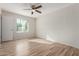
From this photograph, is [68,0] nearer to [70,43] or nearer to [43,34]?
[70,43]

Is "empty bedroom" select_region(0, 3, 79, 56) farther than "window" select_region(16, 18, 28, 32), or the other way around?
"window" select_region(16, 18, 28, 32)

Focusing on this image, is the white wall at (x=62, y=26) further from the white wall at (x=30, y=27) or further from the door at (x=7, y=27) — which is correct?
the door at (x=7, y=27)

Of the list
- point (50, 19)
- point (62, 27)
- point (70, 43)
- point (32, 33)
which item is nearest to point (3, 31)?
point (32, 33)

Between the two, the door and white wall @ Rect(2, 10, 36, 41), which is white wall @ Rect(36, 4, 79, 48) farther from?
the door

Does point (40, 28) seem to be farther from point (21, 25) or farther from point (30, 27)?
point (21, 25)

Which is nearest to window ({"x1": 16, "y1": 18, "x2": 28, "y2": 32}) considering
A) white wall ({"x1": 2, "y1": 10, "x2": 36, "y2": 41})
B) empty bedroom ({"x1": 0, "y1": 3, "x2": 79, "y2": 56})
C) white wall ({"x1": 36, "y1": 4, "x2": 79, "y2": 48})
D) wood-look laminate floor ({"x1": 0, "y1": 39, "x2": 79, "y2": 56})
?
empty bedroom ({"x1": 0, "y1": 3, "x2": 79, "y2": 56})

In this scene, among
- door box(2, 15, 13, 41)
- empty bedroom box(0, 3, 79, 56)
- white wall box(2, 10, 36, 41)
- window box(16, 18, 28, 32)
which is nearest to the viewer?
empty bedroom box(0, 3, 79, 56)

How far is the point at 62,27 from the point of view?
491 centimetres

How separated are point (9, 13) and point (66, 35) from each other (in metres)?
3.40

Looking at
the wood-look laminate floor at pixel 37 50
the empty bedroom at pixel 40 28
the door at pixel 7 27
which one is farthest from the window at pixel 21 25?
the wood-look laminate floor at pixel 37 50

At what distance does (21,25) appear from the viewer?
6539mm

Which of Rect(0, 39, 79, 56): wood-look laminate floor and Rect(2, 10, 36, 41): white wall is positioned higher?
Rect(2, 10, 36, 41): white wall

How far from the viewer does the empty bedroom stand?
3.92m

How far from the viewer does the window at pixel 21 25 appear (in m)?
6.33
